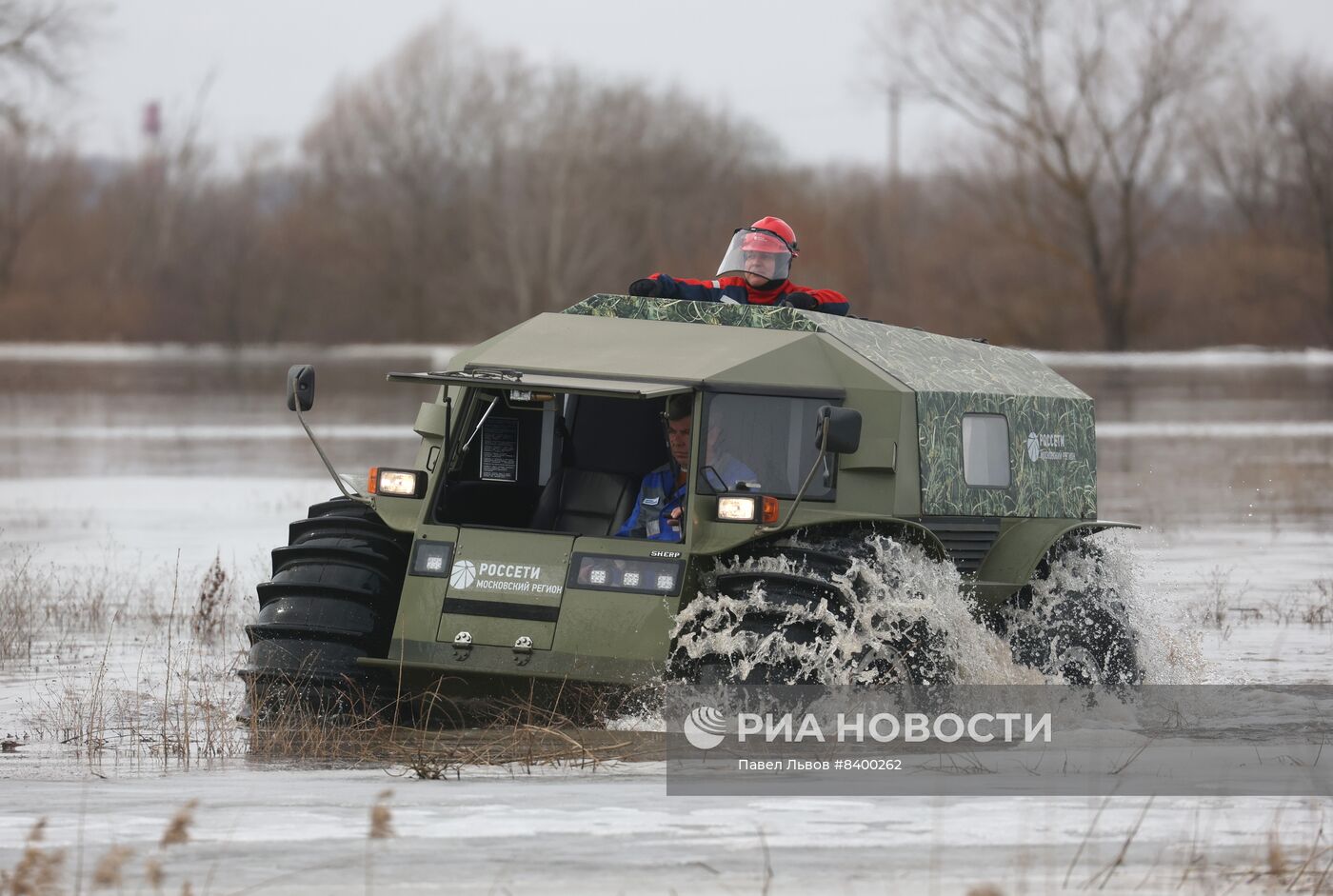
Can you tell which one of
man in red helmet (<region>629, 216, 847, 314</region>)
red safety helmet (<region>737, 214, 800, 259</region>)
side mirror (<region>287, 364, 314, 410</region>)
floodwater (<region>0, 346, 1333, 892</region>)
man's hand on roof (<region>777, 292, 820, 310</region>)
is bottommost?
floodwater (<region>0, 346, 1333, 892</region>)

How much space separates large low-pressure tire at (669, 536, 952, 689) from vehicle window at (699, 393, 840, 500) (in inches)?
22.7

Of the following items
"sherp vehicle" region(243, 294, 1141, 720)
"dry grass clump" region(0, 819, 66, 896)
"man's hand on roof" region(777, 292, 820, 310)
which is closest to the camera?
"dry grass clump" region(0, 819, 66, 896)

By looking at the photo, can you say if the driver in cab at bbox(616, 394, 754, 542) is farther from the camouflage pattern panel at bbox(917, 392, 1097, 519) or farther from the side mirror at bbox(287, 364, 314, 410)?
the side mirror at bbox(287, 364, 314, 410)

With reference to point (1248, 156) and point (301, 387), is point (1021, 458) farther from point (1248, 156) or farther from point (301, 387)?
point (1248, 156)

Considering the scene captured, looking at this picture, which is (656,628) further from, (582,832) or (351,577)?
(582,832)

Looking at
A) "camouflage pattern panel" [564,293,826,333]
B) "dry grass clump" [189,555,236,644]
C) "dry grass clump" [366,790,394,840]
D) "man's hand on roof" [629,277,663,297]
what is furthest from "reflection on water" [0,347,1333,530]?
"dry grass clump" [366,790,394,840]

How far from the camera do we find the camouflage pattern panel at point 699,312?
33.8ft

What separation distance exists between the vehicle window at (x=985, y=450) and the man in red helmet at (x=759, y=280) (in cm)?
113

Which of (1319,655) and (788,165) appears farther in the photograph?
(788,165)

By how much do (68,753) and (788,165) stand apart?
302 feet

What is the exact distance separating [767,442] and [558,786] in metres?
2.48

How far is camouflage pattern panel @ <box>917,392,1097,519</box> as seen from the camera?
10.1 m

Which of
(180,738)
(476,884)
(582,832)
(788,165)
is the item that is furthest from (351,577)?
(788,165)

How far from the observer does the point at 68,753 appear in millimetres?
9180
